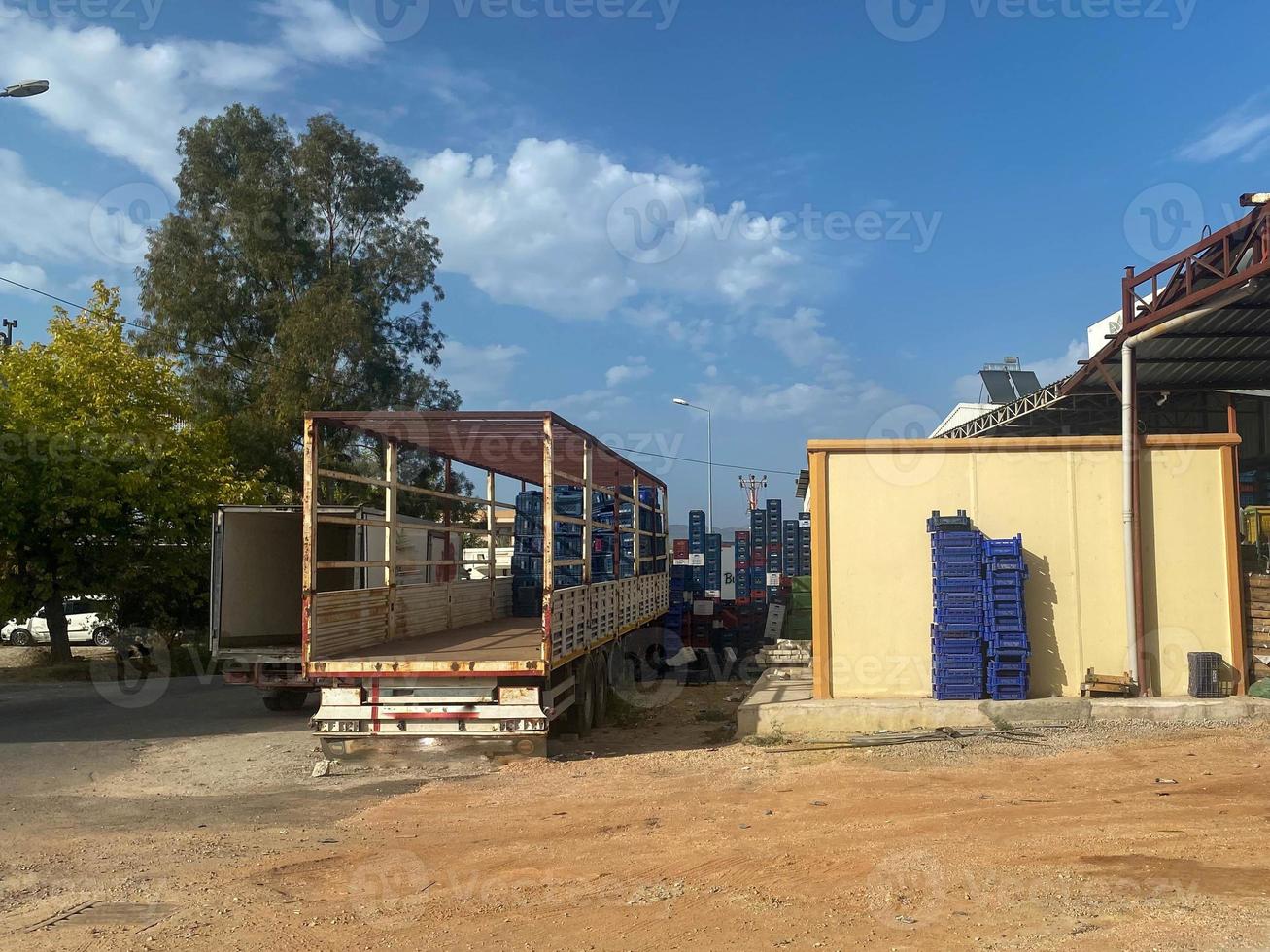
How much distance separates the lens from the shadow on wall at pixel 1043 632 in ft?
36.9

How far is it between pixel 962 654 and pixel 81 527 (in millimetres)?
15011

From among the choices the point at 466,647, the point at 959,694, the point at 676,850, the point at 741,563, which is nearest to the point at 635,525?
the point at 466,647

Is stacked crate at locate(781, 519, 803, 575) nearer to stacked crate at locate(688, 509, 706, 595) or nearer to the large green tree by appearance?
stacked crate at locate(688, 509, 706, 595)

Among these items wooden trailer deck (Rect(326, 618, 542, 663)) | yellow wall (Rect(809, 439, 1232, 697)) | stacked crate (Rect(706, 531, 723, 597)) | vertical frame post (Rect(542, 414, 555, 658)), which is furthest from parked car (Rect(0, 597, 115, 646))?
yellow wall (Rect(809, 439, 1232, 697))

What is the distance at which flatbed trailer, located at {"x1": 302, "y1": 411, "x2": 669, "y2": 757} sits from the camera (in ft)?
29.6

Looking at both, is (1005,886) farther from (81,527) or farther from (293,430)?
(293,430)

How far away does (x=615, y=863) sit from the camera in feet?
20.3

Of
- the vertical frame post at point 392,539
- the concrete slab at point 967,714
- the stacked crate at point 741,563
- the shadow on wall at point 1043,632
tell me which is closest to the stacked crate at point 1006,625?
the concrete slab at point 967,714

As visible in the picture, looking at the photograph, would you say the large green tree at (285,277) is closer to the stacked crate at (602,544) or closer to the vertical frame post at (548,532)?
the stacked crate at (602,544)

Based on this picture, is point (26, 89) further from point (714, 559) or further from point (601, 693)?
point (714, 559)

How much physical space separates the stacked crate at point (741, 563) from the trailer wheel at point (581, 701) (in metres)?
12.2

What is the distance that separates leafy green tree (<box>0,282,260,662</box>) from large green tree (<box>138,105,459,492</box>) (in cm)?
438

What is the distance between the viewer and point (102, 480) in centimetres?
1777

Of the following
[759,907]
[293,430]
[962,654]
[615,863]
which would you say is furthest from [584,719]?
[293,430]
